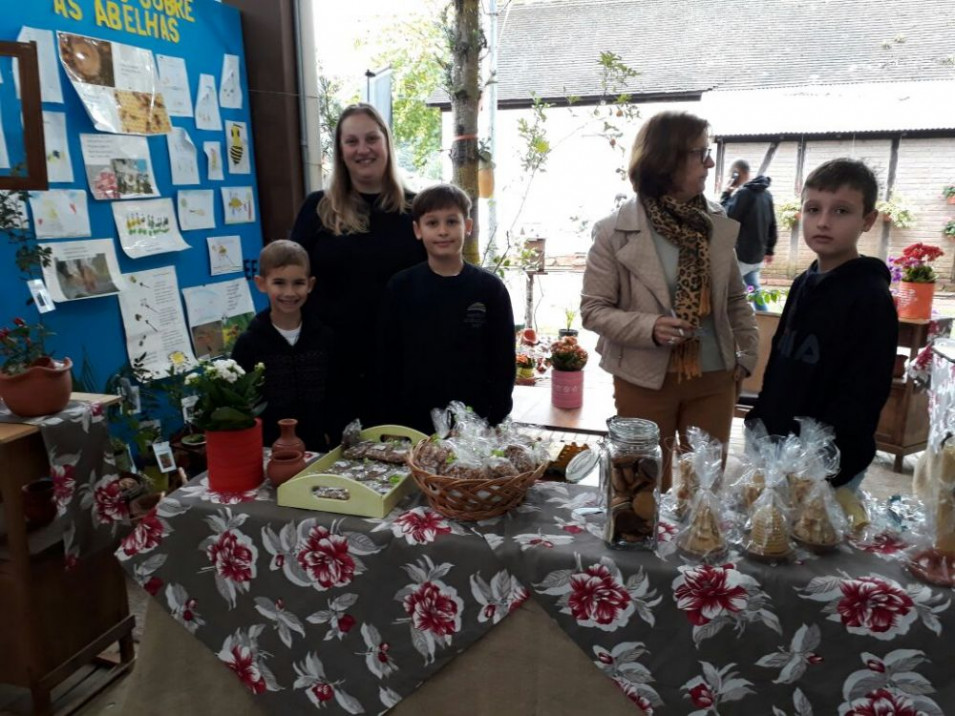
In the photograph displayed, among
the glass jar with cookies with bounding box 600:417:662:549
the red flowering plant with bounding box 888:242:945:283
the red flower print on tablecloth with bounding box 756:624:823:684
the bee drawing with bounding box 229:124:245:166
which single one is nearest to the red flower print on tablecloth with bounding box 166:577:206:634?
the glass jar with cookies with bounding box 600:417:662:549

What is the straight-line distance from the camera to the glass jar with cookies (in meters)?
1.13

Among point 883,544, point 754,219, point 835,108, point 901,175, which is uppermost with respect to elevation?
point 835,108

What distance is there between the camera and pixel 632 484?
1144 millimetres

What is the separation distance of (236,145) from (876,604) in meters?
3.00

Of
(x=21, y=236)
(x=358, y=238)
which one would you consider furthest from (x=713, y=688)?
(x=21, y=236)

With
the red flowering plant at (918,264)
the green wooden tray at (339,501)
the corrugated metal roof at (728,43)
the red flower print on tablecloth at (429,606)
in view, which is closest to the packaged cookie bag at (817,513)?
the red flower print on tablecloth at (429,606)

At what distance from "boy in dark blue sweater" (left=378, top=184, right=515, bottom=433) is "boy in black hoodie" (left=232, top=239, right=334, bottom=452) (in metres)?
0.19

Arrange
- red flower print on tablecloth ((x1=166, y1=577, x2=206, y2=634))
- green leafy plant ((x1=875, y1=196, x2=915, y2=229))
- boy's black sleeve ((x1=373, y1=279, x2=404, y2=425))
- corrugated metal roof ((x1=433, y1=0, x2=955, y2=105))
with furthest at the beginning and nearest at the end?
green leafy plant ((x1=875, y1=196, x2=915, y2=229)), corrugated metal roof ((x1=433, y1=0, x2=955, y2=105)), boy's black sleeve ((x1=373, y1=279, x2=404, y2=425)), red flower print on tablecloth ((x1=166, y1=577, x2=206, y2=634))

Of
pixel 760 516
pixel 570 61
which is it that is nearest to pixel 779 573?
pixel 760 516

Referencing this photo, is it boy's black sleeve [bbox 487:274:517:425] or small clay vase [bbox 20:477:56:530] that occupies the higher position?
boy's black sleeve [bbox 487:274:517:425]

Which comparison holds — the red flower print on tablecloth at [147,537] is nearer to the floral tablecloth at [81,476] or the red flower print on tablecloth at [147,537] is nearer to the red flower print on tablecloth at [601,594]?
the floral tablecloth at [81,476]

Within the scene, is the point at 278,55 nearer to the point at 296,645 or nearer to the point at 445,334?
the point at 445,334

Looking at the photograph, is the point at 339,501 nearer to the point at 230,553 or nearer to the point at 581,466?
the point at 230,553

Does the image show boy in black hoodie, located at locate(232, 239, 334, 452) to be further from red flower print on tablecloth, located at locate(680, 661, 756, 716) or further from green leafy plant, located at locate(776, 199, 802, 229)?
green leafy plant, located at locate(776, 199, 802, 229)
